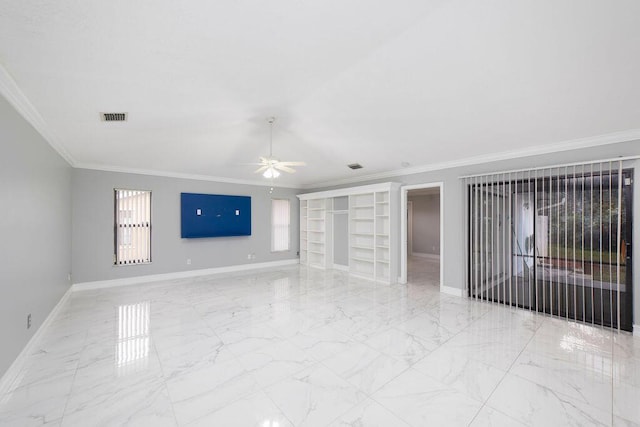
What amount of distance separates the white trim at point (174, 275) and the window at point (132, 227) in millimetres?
394

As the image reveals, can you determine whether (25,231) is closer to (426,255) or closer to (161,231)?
(161,231)

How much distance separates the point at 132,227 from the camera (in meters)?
6.01

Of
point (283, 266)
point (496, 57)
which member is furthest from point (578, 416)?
point (283, 266)

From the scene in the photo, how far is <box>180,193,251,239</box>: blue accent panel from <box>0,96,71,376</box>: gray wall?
8.13 ft

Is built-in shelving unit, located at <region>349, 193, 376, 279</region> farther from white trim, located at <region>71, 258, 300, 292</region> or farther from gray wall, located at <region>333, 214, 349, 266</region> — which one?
white trim, located at <region>71, 258, 300, 292</region>

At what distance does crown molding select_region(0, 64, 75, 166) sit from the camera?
2.38 m

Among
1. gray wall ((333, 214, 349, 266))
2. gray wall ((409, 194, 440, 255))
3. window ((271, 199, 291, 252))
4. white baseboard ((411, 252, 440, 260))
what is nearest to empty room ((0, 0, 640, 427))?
gray wall ((333, 214, 349, 266))

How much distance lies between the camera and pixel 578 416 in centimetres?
199

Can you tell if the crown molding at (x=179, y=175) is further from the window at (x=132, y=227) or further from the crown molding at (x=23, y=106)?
the crown molding at (x=23, y=106)

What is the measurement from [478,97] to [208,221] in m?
6.26

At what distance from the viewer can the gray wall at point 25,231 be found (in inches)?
94.2

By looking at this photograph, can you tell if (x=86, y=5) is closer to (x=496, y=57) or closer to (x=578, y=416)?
(x=496, y=57)

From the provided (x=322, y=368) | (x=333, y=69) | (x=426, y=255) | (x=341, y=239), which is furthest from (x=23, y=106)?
(x=426, y=255)

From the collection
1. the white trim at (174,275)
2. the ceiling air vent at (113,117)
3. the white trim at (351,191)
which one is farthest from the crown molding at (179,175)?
the ceiling air vent at (113,117)
